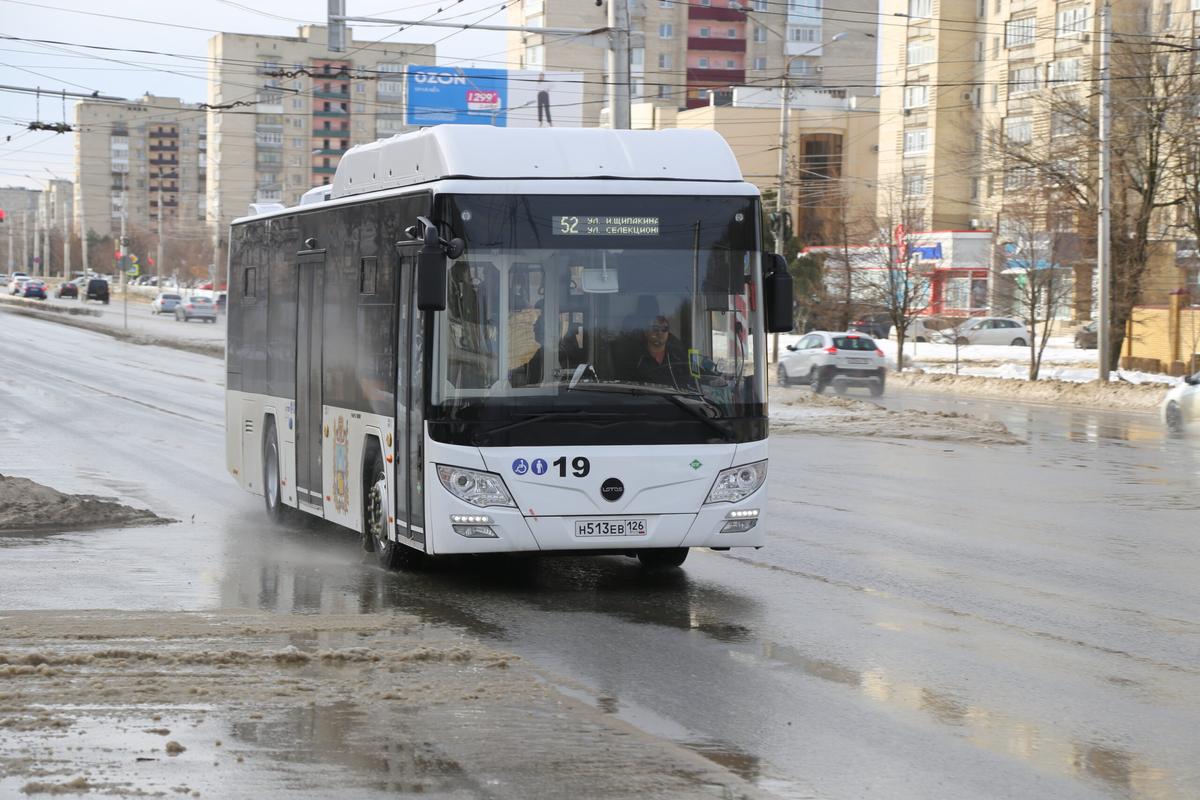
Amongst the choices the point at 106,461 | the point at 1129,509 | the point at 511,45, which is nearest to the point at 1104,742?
the point at 1129,509

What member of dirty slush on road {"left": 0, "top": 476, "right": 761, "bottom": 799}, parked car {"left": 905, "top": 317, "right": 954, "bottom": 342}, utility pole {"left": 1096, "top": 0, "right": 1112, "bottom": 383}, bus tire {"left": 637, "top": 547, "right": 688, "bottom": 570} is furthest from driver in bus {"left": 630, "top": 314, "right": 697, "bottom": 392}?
parked car {"left": 905, "top": 317, "right": 954, "bottom": 342}

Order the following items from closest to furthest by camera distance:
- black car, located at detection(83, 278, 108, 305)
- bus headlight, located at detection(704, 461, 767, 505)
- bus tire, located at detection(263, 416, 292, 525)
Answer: bus headlight, located at detection(704, 461, 767, 505)
bus tire, located at detection(263, 416, 292, 525)
black car, located at detection(83, 278, 108, 305)

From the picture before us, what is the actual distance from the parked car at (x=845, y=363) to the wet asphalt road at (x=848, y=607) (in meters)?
19.3

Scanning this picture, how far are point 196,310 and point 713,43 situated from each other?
64.9 meters

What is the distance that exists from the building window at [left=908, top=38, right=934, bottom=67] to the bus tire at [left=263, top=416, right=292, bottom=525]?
83420mm

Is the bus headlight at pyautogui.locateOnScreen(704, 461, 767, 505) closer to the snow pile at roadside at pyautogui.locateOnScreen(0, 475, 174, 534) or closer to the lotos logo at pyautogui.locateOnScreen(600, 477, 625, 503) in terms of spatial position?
the lotos logo at pyautogui.locateOnScreen(600, 477, 625, 503)

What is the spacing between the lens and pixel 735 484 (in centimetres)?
1087

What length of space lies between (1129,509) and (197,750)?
40.0ft

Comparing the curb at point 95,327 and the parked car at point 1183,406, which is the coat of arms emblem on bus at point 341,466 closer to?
the parked car at point 1183,406

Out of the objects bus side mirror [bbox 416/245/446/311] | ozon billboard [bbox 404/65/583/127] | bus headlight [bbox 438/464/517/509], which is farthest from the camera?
ozon billboard [bbox 404/65/583/127]

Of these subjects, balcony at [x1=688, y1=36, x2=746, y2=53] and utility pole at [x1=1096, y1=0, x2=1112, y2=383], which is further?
balcony at [x1=688, y1=36, x2=746, y2=53]

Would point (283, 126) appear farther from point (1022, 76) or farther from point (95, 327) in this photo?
point (95, 327)

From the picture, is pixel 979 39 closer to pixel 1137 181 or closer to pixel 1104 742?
pixel 1137 181

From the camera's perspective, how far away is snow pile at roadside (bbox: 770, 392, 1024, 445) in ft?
86.1
